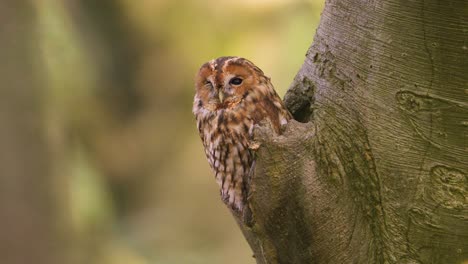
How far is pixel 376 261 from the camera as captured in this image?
148 cm

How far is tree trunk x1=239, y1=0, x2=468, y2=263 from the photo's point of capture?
134 cm

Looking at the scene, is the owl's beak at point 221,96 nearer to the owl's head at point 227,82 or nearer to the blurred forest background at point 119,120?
the owl's head at point 227,82

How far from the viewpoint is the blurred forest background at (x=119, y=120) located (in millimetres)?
3033

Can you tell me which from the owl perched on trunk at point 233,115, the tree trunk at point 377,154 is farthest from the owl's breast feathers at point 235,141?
the tree trunk at point 377,154

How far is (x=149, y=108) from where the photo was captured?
443cm

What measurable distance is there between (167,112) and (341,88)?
307 centimetres

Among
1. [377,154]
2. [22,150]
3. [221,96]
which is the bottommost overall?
[377,154]

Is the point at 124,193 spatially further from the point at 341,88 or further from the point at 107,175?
the point at 341,88

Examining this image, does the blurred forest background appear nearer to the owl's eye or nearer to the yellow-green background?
the yellow-green background

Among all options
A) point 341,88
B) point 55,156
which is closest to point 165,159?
point 55,156

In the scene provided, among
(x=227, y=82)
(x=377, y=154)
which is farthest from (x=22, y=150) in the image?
(x=377, y=154)

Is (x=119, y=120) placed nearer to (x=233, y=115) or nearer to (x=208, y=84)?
(x=208, y=84)

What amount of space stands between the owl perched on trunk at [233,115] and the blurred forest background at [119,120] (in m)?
1.48

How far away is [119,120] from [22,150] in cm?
135
